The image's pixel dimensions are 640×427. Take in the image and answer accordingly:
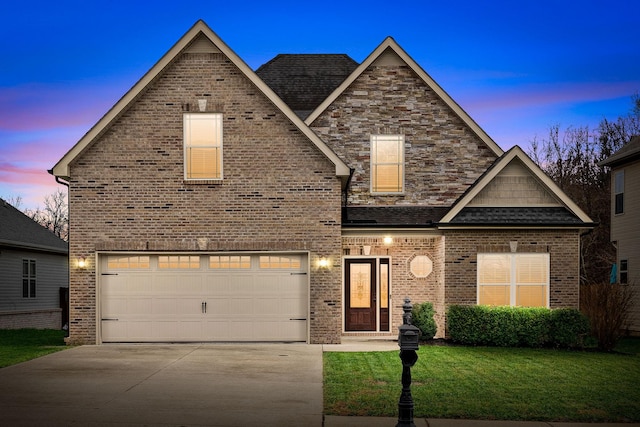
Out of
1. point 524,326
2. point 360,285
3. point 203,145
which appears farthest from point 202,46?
point 524,326

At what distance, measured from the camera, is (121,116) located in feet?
A: 54.3

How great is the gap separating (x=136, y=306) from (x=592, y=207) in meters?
32.2

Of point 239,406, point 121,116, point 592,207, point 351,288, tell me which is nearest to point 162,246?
point 121,116

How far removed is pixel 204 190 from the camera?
54.2ft

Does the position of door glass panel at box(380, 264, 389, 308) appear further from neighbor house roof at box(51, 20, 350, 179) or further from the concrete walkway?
neighbor house roof at box(51, 20, 350, 179)

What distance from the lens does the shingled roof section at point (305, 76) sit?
2142cm

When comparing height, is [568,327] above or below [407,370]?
below

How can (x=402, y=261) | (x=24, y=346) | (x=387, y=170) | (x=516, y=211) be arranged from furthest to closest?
(x=387, y=170)
(x=402, y=261)
(x=516, y=211)
(x=24, y=346)

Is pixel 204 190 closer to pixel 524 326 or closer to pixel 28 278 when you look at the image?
pixel 524 326

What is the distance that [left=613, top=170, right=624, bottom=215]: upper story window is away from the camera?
24562mm

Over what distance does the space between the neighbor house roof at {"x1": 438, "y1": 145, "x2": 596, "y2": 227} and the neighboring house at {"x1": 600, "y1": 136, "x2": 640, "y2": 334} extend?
7155 mm

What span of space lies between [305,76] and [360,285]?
8248 millimetres

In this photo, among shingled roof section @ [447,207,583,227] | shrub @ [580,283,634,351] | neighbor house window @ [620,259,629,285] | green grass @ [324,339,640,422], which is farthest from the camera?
neighbor house window @ [620,259,629,285]

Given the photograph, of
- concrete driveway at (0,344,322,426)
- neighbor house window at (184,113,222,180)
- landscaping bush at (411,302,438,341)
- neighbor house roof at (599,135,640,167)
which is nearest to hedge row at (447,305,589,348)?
landscaping bush at (411,302,438,341)
